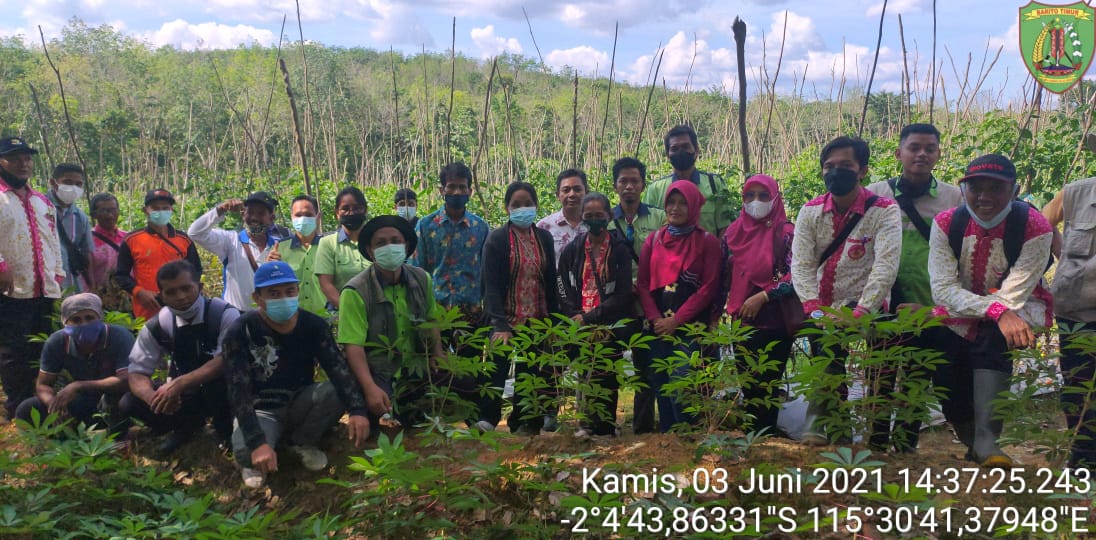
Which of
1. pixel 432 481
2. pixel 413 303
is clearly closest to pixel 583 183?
pixel 413 303

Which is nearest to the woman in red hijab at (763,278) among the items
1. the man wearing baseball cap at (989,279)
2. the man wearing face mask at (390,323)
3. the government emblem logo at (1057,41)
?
the man wearing baseball cap at (989,279)

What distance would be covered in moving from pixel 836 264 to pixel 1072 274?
3.14 feet

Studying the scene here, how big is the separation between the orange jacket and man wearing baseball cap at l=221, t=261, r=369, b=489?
146 cm

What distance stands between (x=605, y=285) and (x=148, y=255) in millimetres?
2976

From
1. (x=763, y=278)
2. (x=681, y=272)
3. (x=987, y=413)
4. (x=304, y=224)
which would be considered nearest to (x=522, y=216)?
(x=681, y=272)

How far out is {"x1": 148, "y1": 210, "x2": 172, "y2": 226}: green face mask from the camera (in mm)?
4844

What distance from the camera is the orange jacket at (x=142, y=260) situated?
4.77 meters

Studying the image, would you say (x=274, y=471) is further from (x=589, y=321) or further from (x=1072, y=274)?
(x=1072, y=274)

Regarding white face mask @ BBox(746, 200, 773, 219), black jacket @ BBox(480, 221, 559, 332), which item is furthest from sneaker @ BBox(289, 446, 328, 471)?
white face mask @ BBox(746, 200, 773, 219)

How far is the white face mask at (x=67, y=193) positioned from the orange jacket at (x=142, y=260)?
1.88ft

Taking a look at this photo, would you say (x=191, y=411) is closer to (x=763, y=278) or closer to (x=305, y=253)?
(x=305, y=253)

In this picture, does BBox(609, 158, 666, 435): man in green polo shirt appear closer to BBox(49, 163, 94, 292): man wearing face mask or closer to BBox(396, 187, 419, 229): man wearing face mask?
BBox(396, 187, 419, 229): man wearing face mask

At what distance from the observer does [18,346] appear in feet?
14.8

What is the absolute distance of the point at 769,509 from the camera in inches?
102
